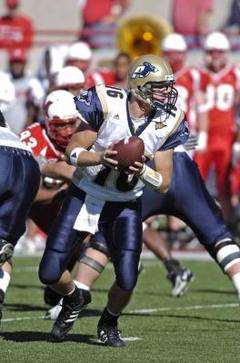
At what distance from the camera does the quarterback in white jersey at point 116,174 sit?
6.05m

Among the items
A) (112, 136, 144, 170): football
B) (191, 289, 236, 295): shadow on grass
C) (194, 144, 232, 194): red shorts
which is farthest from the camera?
(194, 144, 232, 194): red shorts

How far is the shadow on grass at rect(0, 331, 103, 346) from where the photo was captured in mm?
6336

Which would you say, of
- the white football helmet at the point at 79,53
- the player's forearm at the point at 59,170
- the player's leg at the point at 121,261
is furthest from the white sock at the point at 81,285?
the white football helmet at the point at 79,53

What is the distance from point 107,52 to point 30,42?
0.92 m

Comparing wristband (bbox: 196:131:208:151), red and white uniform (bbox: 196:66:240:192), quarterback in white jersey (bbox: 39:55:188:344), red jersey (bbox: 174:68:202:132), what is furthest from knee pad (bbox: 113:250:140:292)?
red and white uniform (bbox: 196:66:240:192)

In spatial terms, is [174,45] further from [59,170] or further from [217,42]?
[59,170]

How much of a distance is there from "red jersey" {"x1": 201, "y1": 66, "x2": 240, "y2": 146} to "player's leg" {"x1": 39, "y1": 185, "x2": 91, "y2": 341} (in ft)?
17.1

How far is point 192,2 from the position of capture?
46.8ft

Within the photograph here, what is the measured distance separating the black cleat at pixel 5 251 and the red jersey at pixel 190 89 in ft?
16.4

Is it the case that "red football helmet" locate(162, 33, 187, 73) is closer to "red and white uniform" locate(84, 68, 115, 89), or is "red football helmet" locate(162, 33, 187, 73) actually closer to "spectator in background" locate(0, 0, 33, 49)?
"red and white uniform" locate(84, 68, 115, 89)

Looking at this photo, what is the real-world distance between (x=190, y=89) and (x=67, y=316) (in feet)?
16.7

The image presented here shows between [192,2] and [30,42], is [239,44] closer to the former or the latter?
[192,2]

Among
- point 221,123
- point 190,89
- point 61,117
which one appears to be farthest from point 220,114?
point 61,117

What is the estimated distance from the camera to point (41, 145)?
750cm
